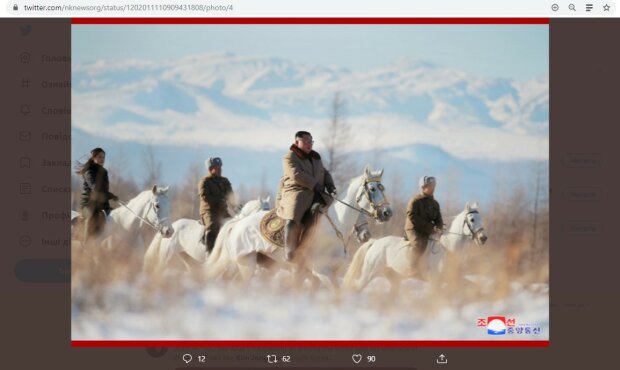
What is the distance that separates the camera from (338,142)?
16.3 meters

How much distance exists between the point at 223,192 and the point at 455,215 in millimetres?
3564

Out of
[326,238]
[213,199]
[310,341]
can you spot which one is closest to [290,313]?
[310,341]

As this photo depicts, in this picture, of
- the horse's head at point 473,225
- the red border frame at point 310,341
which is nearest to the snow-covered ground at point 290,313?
the red border frame at point 310,341

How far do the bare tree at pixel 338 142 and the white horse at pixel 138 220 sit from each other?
2.70 meters

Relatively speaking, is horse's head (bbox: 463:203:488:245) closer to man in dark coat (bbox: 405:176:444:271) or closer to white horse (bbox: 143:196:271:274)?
man in dark coat (bbox: 405:176:444:271)

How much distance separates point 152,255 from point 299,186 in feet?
9.74

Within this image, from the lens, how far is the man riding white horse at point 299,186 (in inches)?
526

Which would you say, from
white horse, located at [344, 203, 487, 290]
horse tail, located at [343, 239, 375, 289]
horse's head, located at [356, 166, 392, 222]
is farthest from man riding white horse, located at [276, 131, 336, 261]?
white horse, located at [344, 203, 487, 290]

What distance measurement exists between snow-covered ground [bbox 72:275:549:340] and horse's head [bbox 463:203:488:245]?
1587mm

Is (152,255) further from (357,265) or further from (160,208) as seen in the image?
(357,265)

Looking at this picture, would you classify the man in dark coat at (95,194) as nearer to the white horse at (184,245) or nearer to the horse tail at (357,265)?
the white horse at (184,245)

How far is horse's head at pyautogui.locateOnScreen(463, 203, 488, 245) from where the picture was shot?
14703 millimetres
